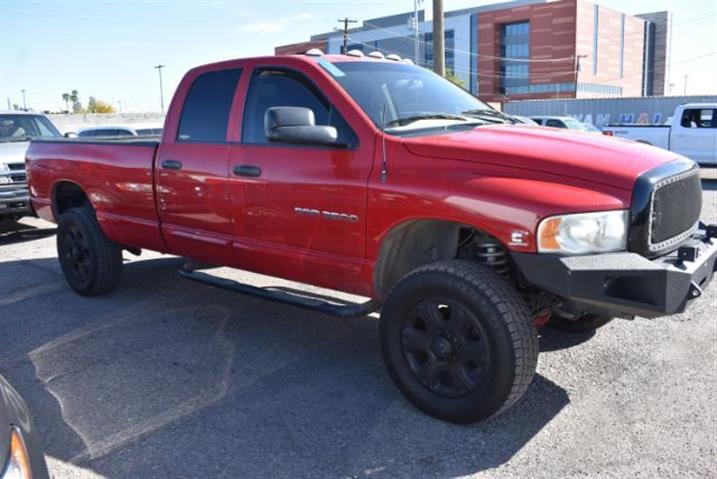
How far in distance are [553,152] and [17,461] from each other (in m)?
2.67

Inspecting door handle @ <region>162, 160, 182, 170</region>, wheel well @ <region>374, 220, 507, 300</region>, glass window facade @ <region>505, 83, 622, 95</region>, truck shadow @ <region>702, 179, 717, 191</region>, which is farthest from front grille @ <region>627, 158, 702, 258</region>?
glass window facade @ <region>505, 83, 622, 95</region>

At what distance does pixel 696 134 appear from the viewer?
1692 centimetres

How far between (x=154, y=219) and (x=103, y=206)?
29.6 inches

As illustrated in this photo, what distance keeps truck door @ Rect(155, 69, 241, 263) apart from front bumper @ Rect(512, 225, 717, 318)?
230 centimetres

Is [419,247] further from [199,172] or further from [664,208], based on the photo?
[199,172]

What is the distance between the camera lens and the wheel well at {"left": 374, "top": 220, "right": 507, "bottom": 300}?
3719 mm

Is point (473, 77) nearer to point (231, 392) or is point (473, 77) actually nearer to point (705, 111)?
point (705, 111)

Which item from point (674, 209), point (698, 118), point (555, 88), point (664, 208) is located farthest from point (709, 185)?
point (555, 88)

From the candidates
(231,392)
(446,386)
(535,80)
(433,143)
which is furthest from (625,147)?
(535,80)

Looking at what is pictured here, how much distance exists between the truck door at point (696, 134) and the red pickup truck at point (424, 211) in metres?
14.4

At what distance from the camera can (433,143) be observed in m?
3.53

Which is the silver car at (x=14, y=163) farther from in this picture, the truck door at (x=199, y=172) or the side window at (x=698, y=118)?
the side window at (x=698, y=118)

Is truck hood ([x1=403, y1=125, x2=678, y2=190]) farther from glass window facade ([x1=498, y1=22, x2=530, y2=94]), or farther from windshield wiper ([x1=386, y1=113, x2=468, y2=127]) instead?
glass window facade ([x1=498, y1=22, x2=530, y2=94])

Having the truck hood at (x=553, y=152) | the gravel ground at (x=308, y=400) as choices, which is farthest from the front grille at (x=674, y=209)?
the gravel ground at (x=308, y=400)
